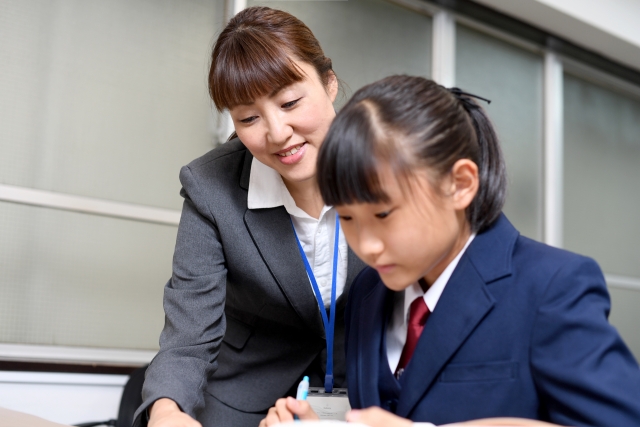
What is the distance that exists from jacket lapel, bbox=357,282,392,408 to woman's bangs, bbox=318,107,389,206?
0.26 meters

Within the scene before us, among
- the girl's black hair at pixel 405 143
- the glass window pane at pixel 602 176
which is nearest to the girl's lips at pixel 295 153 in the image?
the girl's black hair at pixel 405 143

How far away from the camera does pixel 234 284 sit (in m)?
1.45

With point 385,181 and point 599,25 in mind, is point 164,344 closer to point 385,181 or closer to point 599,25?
point 385,181

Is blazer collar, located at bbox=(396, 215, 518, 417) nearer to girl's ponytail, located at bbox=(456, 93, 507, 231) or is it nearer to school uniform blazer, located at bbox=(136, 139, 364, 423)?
girl's ponytail, located at bbox=(456, 93, 507, 231)

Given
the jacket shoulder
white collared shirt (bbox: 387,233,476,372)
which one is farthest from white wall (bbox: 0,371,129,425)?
white collared shirt (bbox: 387,233,476,372)

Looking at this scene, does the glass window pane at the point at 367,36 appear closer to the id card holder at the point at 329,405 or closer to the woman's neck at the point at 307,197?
the woman's neck at the point at 307,197

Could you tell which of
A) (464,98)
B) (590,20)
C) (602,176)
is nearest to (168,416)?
(464,98)

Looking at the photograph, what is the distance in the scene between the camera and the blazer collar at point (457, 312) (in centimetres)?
89

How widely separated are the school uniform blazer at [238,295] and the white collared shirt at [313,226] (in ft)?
0.07

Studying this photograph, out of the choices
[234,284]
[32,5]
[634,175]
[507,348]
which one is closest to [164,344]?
[234,284]

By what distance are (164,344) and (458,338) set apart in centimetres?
60

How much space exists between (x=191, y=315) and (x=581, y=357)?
753mm

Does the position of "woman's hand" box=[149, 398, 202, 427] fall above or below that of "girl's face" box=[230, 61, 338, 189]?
below

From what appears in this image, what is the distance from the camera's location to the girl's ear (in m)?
0.88
